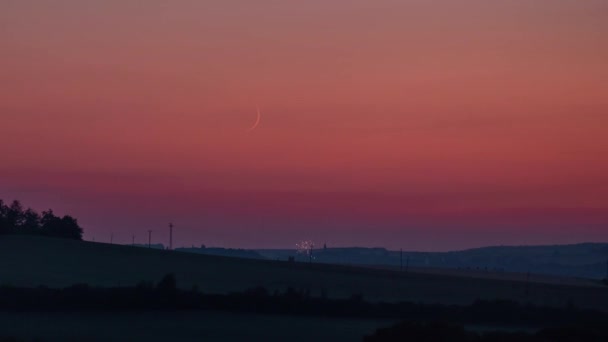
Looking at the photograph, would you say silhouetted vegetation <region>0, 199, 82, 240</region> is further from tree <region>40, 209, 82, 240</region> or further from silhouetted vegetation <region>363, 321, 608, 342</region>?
silhouetted vegetation <region>363, 321, 608, 342</region>

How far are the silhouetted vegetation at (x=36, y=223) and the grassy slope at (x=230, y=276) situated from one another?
7528 millimetres

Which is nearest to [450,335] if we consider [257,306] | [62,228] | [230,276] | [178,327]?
[178,327]

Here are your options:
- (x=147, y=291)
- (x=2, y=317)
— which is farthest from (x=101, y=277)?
(x=2, y=317)

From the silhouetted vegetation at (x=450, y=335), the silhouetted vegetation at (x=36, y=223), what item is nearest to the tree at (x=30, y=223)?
the silhouetted vegetation at (x=36, y=223)

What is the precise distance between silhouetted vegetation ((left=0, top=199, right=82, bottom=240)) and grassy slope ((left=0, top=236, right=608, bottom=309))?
7528 millimetres

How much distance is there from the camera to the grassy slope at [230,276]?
253 ft

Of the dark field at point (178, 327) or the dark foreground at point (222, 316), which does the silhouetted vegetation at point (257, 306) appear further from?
the dark field at point (178, 327)

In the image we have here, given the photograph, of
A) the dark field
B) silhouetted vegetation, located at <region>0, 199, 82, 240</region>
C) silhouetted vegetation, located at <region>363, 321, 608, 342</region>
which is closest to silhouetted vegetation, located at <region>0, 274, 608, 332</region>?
the dark field

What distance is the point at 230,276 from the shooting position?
3366 inches

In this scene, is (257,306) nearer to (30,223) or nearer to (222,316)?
(222,316)

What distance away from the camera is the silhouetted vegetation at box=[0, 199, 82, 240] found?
105375 mm

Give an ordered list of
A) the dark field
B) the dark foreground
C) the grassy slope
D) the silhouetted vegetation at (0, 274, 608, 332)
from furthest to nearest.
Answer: the grassy slope
the silhouetted vegetation at (0, 274, 608, 332)
the dark foreground
the dark field

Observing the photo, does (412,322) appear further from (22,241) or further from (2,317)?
(22,241)

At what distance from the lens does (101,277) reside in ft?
261
